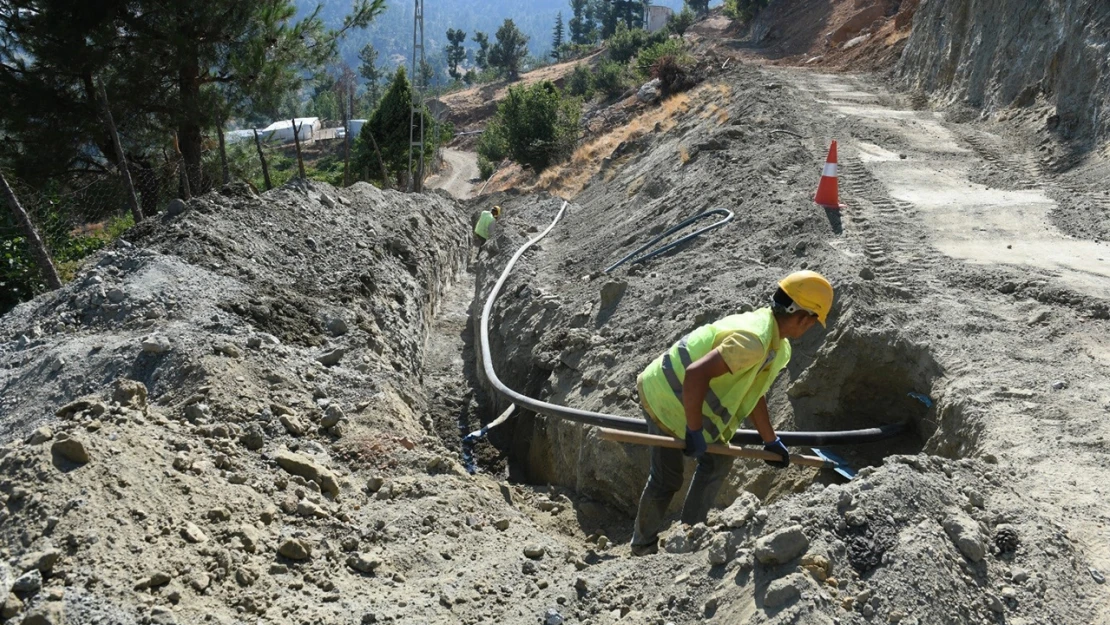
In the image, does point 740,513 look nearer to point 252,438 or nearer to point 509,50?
point 252,438

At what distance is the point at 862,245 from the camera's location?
27.0ft

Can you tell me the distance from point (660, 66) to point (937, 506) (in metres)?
29.9

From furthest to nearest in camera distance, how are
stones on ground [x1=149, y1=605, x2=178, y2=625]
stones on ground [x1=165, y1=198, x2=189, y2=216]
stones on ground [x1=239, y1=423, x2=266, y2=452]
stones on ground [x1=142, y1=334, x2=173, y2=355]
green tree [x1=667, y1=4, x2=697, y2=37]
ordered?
green tree [x1=667, y1=4, x2=697, y2=37], stones on ground [x1=165, y1=198, x2=189, y2=216], stones on ground [x1=142, y1=334, x2=173, y2=355], stones on ground [x1=239, y1=423, x2=266, y2=452], stones on ground [x1=149, y1=605, x2=178, y2=625]

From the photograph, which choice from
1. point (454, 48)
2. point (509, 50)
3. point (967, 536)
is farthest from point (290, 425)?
point (454, 48)

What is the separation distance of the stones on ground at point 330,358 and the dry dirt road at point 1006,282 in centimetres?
467

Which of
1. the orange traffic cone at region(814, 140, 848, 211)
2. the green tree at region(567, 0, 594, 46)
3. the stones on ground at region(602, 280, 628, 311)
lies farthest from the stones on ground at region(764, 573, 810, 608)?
the green tree at region(567, 0, 594, 46)

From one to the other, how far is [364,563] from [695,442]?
1946mm

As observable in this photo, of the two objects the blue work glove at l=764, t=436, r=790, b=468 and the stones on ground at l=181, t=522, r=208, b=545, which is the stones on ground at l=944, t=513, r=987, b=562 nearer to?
the blue work glove at l=764, t=436, r=790, b=468

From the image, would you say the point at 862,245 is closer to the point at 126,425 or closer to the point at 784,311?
the point at 784,311

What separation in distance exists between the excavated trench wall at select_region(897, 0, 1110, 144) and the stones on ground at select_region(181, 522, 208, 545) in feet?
39.0

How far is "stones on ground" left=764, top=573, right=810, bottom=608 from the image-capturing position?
3.51 meters

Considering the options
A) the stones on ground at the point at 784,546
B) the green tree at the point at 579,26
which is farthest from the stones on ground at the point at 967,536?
the green tree at the point at 579,26

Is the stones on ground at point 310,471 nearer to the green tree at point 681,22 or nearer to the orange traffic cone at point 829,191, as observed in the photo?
the orange traffic cone at point 829,191

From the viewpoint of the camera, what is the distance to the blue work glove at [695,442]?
4.79 meters
